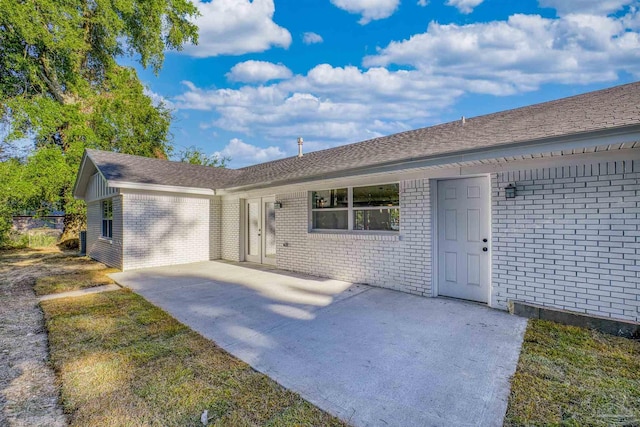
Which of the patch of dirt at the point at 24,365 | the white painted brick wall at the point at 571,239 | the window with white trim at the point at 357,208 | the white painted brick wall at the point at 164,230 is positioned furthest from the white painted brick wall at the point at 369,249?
the patch of dirt at the point at 24,365

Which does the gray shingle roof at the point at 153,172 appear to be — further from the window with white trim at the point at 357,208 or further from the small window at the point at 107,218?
the window with white trim at the point at 357,208

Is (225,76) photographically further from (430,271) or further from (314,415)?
(314,415)

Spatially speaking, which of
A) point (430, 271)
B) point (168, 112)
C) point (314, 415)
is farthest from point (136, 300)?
point (168, 112)

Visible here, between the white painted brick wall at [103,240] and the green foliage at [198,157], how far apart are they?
13.3 meters

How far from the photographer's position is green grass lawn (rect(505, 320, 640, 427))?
7.70ft

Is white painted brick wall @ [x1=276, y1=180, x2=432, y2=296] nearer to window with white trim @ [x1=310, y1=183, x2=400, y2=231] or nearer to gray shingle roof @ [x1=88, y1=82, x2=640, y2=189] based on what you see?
window with white trim @ [x1=310, y1=183, x2=400, y2=231]

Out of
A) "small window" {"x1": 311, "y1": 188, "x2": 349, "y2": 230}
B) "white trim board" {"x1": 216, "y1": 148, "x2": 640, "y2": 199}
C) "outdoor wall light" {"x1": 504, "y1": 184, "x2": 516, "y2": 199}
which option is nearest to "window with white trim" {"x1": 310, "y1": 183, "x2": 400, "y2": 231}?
"small window" {"x1": 311, "y1": 188, "x2": 349, "y2": 230}

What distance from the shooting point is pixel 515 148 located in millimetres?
4164

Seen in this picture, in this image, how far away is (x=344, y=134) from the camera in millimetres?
33656

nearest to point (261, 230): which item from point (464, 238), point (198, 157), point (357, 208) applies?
point (357, 208)

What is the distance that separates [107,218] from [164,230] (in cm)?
309

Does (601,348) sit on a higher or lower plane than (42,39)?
lower

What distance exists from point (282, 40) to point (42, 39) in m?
11.3

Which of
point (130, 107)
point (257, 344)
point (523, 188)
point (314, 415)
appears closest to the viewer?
point (314, 415)
